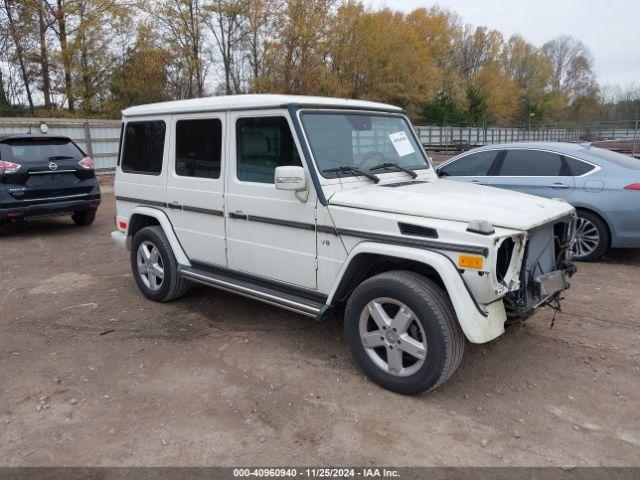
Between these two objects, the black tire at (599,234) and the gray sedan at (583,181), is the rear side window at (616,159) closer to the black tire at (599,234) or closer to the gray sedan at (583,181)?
the gray sedan at (583,181)

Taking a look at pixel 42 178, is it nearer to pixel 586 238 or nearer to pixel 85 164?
pixel 85 164

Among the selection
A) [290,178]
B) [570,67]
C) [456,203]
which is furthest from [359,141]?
[570,67]

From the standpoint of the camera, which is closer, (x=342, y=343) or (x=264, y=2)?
(x=342, y=343)

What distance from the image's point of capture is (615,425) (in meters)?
3.19

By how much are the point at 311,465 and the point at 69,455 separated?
4.61 feet

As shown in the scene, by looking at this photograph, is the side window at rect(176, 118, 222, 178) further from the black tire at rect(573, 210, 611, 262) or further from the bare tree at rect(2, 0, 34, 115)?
the bare tree at rect(2, 0, 34, 115)

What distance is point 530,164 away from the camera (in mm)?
7293

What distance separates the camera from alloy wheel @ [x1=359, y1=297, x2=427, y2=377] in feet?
11.1

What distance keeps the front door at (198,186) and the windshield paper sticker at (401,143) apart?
153cm

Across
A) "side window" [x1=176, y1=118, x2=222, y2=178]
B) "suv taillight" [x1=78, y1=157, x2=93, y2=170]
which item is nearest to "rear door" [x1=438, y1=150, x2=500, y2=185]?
"side window" [x1=176, y1=118, x2=222, y2=178]

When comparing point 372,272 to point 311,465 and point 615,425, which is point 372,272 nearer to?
point 311,465

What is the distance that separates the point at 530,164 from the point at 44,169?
7678 mm

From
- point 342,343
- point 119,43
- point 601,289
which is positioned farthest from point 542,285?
point 119,43

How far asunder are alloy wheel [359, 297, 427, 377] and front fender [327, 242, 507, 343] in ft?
0.99
